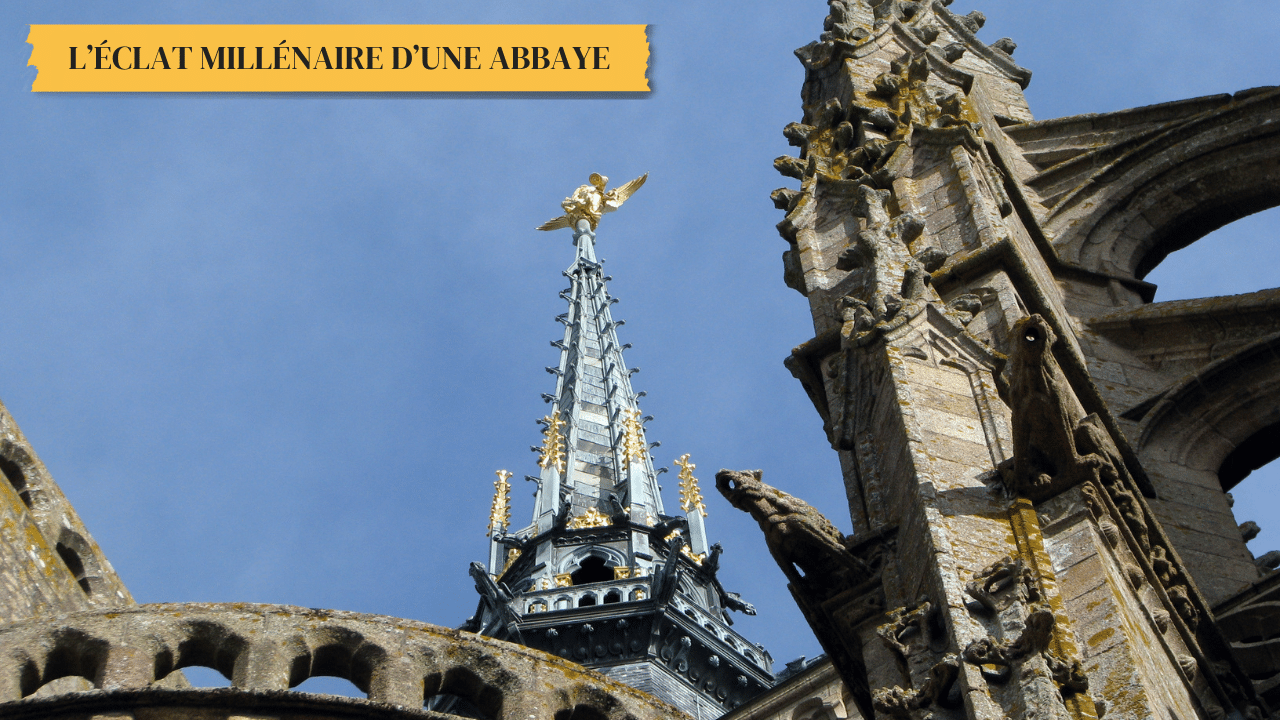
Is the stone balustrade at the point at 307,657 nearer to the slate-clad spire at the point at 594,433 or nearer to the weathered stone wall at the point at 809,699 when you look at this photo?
the weathered stone wall at the point at 809,699

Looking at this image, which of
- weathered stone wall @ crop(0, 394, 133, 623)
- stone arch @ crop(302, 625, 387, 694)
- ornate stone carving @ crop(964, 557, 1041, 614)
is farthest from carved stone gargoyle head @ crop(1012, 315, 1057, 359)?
weathered stone wall @ crop(0, 394, 133, 623)

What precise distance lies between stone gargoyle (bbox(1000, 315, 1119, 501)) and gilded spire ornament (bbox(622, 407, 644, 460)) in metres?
30.2

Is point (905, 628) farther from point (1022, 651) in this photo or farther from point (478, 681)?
point (478, 681)

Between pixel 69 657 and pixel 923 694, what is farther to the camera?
→ pixel 69 657

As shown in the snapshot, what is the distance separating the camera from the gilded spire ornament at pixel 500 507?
35.2m

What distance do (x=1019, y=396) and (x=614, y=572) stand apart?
85.2 feet

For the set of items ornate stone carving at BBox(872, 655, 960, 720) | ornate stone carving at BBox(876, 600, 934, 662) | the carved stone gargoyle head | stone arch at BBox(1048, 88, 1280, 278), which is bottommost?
ornate stone carving at BBox(872, 655, 960, 720)

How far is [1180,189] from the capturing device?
12008mm

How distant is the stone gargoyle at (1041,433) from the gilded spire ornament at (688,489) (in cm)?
2907

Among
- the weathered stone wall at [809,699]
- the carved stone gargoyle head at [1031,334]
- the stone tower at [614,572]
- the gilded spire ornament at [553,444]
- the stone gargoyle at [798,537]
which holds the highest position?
the gilded spire ornament at [553,444]

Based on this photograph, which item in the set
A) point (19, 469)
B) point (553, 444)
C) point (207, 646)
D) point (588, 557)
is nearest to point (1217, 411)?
point (207, 646)

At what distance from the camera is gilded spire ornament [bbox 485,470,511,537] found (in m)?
35.2

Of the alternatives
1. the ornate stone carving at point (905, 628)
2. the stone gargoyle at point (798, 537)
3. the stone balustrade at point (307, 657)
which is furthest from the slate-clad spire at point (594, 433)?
the ornate stone carving at point (905, 628)

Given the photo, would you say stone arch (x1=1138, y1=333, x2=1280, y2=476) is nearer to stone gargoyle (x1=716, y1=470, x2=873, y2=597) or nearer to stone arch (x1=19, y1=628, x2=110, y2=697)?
stone gargoyle (x1=716, y1=470, x2=873, y2=597)
